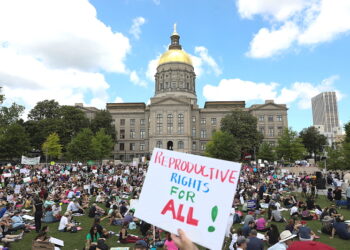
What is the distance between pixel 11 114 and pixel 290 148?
5806 centimetres

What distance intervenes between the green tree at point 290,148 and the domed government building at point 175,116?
25975 millimetres

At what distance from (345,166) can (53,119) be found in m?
58.0

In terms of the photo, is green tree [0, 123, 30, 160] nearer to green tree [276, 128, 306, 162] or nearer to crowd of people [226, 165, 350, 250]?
crowd of people [226, 165, 350, 250]

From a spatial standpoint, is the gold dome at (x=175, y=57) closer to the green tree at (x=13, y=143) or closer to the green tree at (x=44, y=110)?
the green tree at (x=44, y=110)

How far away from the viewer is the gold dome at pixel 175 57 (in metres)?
83.4

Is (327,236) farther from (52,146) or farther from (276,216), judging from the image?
(52,146)

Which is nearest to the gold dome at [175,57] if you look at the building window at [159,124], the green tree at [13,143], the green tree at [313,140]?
the building window at [159,124]

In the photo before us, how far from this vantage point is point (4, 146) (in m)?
50.5

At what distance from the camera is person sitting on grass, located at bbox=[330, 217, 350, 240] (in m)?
10.5

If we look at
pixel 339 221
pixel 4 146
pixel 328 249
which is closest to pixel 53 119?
pixel 4 146

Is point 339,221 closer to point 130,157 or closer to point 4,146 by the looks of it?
point 4,146

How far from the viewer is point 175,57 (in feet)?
274

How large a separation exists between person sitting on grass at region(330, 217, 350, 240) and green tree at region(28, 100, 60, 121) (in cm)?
6561

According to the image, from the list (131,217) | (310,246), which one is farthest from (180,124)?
(310,246)
